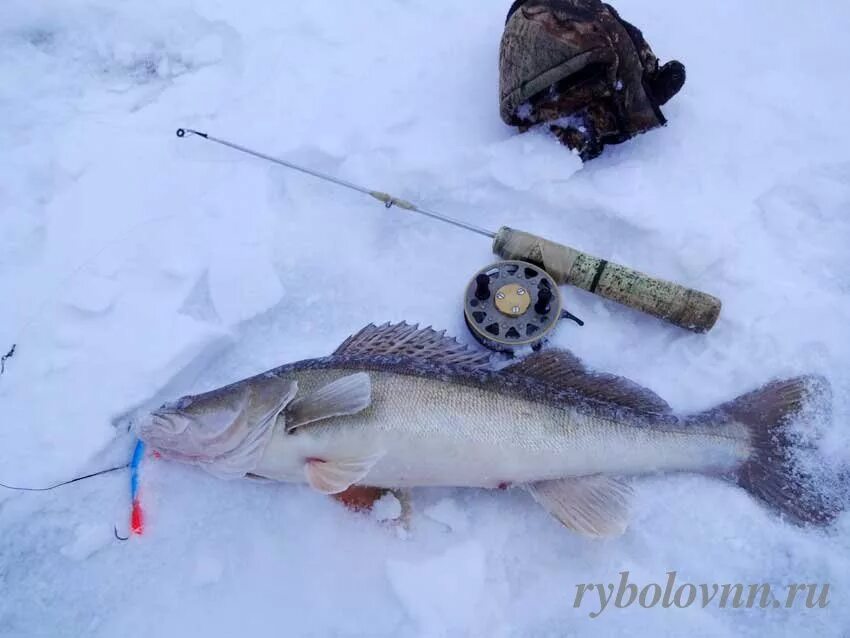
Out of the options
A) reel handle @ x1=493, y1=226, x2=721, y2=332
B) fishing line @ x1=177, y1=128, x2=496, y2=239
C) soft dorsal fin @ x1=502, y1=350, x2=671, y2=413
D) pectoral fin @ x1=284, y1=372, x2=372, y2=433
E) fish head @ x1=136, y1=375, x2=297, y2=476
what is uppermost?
reel handle @ x1=493, y1=226, x2=721, y2=332

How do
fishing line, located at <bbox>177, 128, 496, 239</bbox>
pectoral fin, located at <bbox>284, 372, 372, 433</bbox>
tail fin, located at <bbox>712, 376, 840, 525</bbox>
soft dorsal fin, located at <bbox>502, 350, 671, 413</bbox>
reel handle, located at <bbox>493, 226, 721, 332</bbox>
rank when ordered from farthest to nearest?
fishing line, located at <bbox>177, 128, 496, 239</bbox> → reel handle, located at <bbox>493, 226, 721, 332</bbox> → soft dorsal fin, located at <bbox>502, 350, 671, 413</bbox> → tail fin, located at <bbox>712, 376, 840, 525</bbox> → pectoral fin, located at <bbox>284, 372, 372, 433</bbox>

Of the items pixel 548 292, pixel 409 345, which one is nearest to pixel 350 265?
pixel 409 345

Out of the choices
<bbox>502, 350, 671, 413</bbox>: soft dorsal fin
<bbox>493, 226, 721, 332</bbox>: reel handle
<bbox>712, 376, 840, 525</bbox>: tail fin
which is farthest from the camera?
<bbox>493, 226, 721, 332</bbox>: reel handle

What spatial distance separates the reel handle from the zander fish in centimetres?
39

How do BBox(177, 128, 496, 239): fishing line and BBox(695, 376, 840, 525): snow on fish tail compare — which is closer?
BBox(695, 376, 840, 525): snow on fish tail

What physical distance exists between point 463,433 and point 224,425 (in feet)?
2.88

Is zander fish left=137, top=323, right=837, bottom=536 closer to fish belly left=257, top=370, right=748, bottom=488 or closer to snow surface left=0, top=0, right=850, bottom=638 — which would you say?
fish belly left=257, top=370, right=748, bottom=488

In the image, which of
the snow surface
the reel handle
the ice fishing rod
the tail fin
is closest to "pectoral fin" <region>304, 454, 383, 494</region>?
the snow surface

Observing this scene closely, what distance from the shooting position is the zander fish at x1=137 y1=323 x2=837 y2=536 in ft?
7.27

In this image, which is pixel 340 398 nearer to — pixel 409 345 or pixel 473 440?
pixel 409 345

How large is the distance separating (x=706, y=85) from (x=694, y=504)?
227 centimetres

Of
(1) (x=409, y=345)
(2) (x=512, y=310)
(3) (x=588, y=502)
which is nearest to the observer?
(3) (x=588, y=502)

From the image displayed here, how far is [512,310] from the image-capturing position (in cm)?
255

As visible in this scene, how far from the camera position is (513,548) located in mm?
2348
